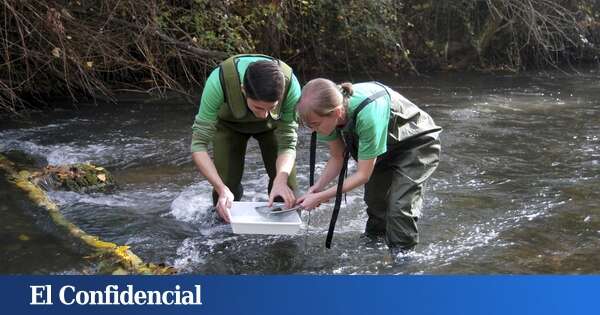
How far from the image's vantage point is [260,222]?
3420 mm

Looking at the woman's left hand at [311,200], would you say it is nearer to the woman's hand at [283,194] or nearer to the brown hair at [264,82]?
the woman's hand at [283,194]

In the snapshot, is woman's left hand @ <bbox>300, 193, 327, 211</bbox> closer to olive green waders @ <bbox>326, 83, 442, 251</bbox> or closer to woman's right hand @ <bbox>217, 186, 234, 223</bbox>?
olive green waders @ <bbox>326, 83, 442, 251</bbox>

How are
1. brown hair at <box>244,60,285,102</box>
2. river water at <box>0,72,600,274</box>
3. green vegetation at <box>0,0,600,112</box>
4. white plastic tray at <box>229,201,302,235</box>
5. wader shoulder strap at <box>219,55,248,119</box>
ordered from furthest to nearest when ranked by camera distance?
1. green vegetation at <box>0,0,600,112</box>
2. river water at <box>0,72,600,274</box>
3. wader shoulder strap at <box>219,55,248,119</box>
4. white plastic tray at <box>229,201,302,235</box>
5. brown hair at <box>244,60,285,102</box>

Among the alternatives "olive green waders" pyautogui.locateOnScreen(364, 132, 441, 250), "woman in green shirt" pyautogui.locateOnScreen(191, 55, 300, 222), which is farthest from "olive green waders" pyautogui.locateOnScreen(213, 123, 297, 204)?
"olive green waders" pyautogui.locateOnScreen(364, 132, 441, 250)

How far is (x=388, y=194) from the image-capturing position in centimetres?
387

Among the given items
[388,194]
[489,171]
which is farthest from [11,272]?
[489,171]

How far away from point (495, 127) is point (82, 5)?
4747 mm

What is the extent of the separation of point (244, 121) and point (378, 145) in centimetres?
104

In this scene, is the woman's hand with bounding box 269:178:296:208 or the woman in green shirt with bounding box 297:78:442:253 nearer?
the woman in green shirt with bounding box 297:78:442:253

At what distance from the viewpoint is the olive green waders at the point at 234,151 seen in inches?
166

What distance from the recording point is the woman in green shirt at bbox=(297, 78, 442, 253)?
10.4ft

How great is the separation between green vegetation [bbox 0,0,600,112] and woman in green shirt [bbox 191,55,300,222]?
317 cm

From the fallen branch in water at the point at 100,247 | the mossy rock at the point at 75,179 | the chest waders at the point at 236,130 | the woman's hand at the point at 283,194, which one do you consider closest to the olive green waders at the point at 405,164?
the woman's hand at the point at 283,194

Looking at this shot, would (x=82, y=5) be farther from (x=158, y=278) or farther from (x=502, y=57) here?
(x=502, y=57)
